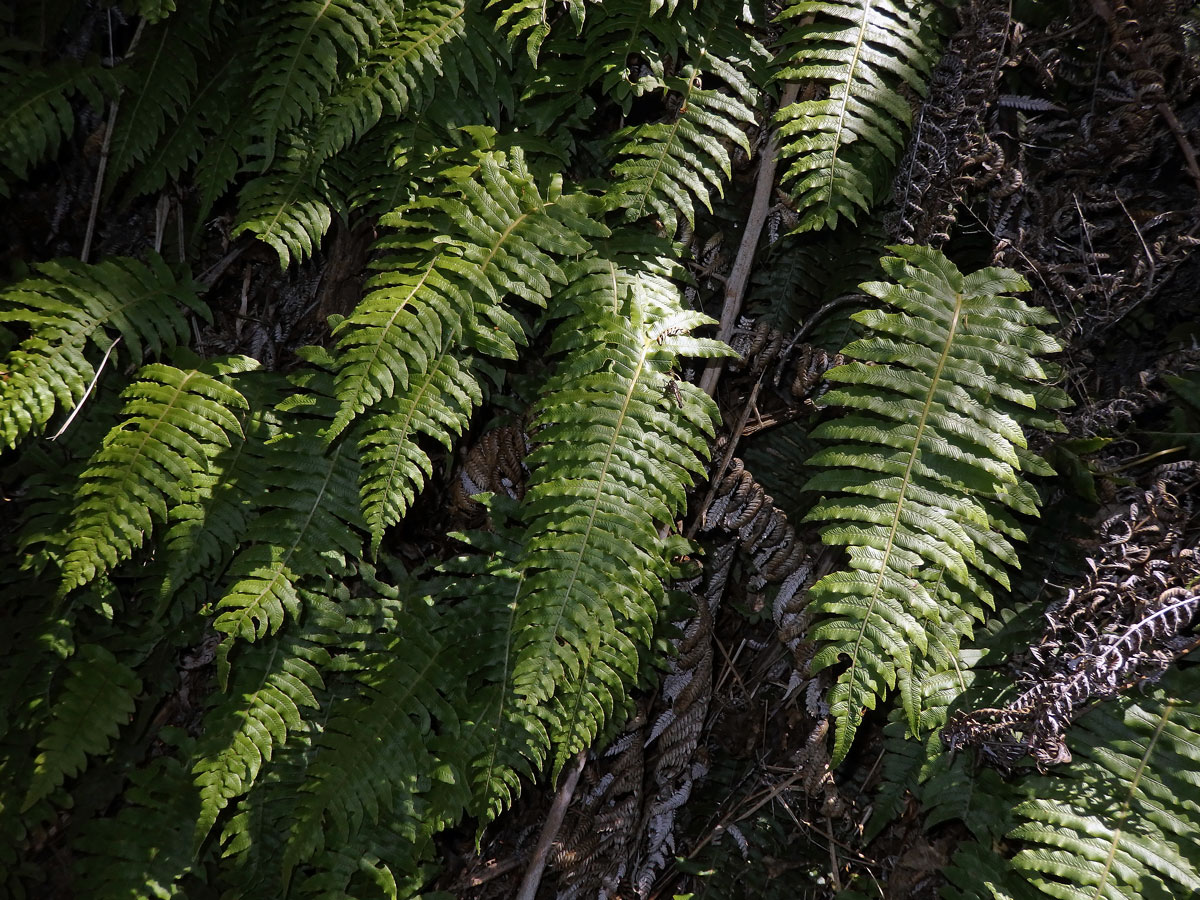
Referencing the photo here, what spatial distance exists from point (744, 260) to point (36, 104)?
2.14 meters

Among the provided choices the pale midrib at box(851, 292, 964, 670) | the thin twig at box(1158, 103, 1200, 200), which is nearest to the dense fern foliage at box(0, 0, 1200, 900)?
the pale midrib at box(851, 292, 964, 670)

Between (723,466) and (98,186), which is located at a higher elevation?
(98,186)

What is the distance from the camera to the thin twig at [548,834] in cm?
236

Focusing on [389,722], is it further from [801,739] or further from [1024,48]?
[1024,48]

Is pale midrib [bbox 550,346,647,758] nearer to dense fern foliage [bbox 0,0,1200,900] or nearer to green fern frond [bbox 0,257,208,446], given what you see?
dense fern foliage [bbox 0,0,1200,900]

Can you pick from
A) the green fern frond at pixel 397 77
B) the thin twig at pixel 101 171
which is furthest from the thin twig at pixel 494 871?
the thin twig at pixel 101 171

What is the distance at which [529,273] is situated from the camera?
2.10m

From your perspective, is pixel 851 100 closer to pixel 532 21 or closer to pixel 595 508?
pixel 532 21

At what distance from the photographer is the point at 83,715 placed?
2.39 metres

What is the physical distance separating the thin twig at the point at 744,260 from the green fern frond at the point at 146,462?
140cm

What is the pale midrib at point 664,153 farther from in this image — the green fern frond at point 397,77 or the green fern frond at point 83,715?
the green fern frond at point 83,715

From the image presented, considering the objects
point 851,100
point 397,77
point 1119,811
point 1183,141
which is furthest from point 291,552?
point 1183,141

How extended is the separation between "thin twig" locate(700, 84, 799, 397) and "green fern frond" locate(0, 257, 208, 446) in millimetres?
1602

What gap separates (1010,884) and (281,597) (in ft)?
6.23
